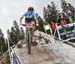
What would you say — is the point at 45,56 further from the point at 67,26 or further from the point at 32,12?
the point at 67,26

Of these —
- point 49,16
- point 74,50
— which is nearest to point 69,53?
point 74,50

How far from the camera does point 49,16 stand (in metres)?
118

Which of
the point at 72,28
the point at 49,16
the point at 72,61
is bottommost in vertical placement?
the point at 72,61

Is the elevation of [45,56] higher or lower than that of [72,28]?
lower

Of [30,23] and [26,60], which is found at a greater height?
[30,23]

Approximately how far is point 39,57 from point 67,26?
19.7ft

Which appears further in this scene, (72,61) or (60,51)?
(60,51)

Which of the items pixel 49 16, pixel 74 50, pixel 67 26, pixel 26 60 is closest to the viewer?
pixel 26 60

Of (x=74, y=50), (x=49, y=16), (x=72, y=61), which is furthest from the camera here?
(x=49, y=16)

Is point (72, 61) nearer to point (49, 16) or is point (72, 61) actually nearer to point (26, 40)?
point (26, 40)

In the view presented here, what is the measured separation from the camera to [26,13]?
16.8 m

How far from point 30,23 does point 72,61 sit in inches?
135

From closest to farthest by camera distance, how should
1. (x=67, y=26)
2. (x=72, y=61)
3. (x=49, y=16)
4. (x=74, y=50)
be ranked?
1. (x=72, y=61)
2. (x=74, y=50)
3. (x=67, y=26)
4. (x=49, y=16)

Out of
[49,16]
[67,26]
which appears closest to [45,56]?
[67,26]
